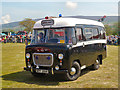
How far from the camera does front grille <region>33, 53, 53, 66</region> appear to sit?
23.7 ft

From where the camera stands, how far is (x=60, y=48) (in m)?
7.09

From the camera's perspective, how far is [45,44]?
7449 millimetres

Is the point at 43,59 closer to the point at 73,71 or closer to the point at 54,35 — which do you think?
the point at 54,35

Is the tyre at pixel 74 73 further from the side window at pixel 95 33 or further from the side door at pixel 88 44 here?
the side window at pixel 95 33

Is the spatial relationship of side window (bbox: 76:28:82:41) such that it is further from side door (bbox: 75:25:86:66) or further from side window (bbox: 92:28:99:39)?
side window (bbox: 92:28:99:39)

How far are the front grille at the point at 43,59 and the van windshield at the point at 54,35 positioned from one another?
76cm

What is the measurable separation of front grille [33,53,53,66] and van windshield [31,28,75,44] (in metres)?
0.76

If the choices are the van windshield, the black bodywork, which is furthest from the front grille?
the van windshield

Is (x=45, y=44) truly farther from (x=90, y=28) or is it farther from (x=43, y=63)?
(x=90, y=28)

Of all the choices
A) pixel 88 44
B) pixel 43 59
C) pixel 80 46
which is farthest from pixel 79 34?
pixel 43 59

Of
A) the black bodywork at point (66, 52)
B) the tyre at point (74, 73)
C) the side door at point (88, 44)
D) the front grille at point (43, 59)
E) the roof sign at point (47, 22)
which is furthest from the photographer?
the side door at point (88, 44)

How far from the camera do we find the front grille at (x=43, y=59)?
285 inches

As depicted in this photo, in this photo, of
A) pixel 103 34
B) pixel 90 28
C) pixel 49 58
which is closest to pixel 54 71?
pixel 49 58

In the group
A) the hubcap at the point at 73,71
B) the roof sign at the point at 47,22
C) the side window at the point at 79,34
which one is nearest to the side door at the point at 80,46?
the side window at the point at 79,34
